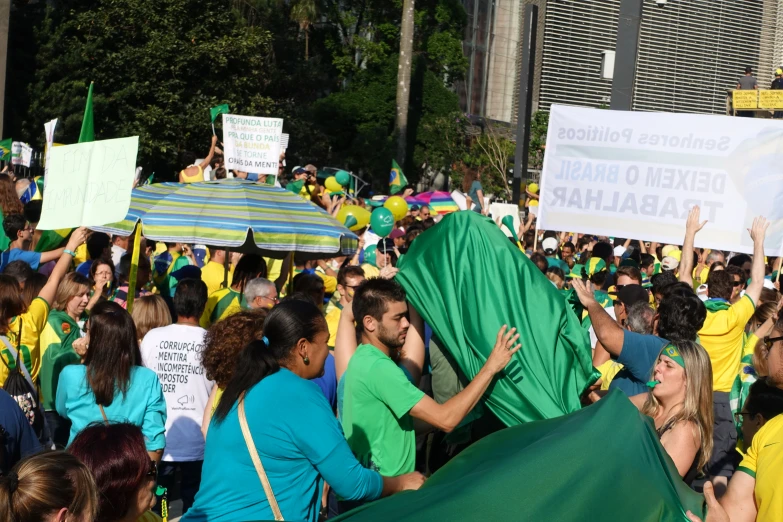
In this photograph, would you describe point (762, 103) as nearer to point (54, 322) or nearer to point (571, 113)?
point (571, 113)

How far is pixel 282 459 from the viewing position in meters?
3.55

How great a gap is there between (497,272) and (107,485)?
7.12ft

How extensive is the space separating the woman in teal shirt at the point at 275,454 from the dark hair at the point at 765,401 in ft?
5.10

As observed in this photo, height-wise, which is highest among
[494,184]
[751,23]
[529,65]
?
[751,23]

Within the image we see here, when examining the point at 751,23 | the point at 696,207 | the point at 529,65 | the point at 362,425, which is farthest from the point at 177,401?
the point at 751,23

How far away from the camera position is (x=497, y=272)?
4.64 metres

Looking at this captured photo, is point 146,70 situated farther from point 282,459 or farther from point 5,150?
point 282,459

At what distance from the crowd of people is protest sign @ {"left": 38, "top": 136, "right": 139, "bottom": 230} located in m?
0.25

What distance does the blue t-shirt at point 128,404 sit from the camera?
5.03 meters

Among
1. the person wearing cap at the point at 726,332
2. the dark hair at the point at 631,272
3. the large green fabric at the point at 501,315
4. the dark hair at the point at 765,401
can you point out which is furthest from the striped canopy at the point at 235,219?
the dark hair at the point at 765,401

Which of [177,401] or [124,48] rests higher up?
[124,48]

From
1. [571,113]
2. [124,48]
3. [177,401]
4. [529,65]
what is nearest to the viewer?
[177,401]

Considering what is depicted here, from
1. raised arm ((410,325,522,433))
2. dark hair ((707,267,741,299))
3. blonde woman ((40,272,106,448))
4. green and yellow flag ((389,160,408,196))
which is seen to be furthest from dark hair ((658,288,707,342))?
green and yellow flag ((389,160,408,196))

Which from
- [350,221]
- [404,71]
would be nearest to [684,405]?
[350,221]
